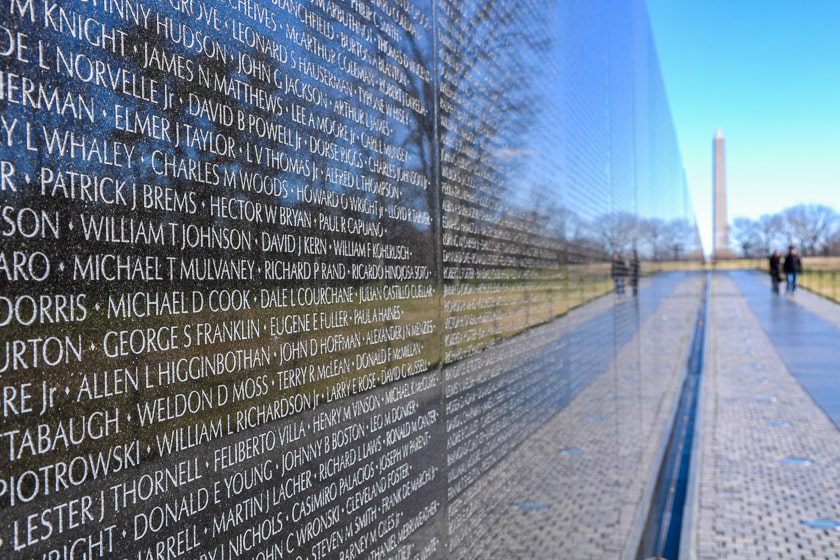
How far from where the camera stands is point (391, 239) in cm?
192

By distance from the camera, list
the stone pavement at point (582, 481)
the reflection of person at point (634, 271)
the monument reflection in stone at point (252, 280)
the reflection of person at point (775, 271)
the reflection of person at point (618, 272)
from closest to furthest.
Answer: the monument reflection in stone at point (252, 280), the stone pavement at point (582, 481), the reflection of person at point (618, 272), the reflection of person at point (634, 271), the reflection of person at point (775, 271)

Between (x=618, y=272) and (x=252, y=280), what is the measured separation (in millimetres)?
5458


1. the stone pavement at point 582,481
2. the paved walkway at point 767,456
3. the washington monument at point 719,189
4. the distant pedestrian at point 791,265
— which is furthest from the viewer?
the washington monument at point 719,189

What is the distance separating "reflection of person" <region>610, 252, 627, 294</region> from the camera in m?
6.19

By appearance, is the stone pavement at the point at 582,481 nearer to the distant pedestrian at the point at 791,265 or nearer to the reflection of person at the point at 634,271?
the reflection of person at the point at 634,271

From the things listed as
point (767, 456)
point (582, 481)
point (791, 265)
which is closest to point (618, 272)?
point (767, 456)

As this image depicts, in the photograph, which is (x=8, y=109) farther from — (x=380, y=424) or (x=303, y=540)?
(x=380, y=424)

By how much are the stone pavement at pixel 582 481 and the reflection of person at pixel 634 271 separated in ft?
1.84

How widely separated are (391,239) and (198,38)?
778mm

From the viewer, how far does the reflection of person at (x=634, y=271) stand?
7.48 m

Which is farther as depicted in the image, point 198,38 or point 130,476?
point 198,38

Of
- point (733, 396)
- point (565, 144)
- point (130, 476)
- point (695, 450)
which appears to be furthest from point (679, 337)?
point (130, 476)

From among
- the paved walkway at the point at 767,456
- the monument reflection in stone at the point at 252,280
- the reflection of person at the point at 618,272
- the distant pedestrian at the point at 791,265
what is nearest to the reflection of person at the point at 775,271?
the distant pedestrian at the point at 791,265

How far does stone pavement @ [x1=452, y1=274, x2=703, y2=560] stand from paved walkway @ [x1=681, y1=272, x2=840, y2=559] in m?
0.52
